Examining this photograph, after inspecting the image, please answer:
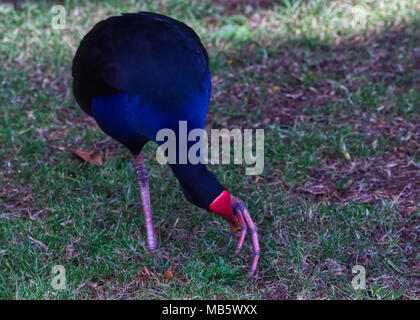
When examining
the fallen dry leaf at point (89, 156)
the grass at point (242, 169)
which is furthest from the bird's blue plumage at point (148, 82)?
the fallen dry leaf at point (89, 156)

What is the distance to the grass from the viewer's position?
12.0 feet

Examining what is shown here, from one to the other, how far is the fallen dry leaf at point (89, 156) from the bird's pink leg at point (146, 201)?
2.16 ft

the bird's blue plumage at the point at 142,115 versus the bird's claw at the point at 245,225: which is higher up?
the bird's blue plumage at the point at 142,115

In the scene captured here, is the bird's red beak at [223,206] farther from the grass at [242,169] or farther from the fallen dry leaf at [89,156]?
the fallen dry leaf at [89,156]

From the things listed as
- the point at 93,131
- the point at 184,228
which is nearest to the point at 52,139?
the point at 93,131

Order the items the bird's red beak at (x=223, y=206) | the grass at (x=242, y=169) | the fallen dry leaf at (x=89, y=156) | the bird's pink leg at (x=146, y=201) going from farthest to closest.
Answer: the fallen dry leaf at (x=89, y=156) → the bird's pink leg at (x=146, y=201) → the grass at (x=242, y=169) → the bird's red beak at (x=223, y=206)

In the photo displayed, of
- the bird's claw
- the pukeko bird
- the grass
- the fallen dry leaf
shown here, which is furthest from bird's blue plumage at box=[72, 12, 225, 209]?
the fallen dry leaf

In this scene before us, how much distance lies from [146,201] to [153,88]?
2.64ft

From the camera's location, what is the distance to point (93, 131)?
16.4 feet

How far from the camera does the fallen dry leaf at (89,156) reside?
15.4 feet

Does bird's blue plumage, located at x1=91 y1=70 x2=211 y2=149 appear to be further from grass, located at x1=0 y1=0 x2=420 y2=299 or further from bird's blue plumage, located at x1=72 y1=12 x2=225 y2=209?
grass, located at x1=0 y1=0 x2=420 y2=299

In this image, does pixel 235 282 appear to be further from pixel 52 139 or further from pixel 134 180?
A: pixel 52 139

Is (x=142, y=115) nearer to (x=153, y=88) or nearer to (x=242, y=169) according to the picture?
(x=153, y=88)
